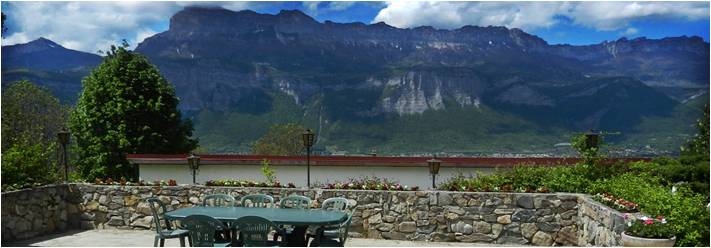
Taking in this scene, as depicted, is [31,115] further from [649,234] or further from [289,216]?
[649,234]

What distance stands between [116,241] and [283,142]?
33.2 m

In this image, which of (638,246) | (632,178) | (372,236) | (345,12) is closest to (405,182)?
(372,236)

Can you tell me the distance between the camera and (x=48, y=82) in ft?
187

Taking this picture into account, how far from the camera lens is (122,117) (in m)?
24.6

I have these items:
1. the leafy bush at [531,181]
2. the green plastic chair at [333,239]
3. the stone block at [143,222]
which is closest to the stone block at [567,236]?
the leafy bush at [531,181]

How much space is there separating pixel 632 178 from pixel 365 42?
82407mm

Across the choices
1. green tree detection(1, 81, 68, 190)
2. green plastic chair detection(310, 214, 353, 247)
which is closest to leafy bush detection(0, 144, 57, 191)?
green plastic chair detection(310, 214, 353, 247)

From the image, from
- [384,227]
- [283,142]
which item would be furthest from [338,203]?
[283,142]

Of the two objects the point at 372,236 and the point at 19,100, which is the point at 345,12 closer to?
the point at 19,100

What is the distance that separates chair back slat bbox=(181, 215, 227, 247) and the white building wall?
25.0ft

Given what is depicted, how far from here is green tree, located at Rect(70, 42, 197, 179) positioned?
24406 millimetres

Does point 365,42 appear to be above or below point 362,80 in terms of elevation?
above

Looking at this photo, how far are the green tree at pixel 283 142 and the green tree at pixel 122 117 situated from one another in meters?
16.8

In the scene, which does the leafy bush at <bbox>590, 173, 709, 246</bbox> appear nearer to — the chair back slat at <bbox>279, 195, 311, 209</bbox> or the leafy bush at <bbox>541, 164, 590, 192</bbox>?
the leafy bush at <bbox>541, 164, 590, 192</bbox>
